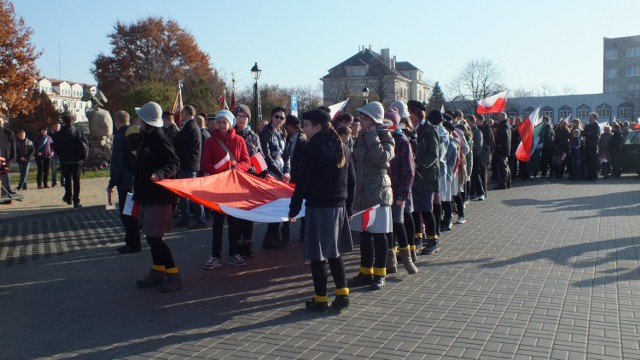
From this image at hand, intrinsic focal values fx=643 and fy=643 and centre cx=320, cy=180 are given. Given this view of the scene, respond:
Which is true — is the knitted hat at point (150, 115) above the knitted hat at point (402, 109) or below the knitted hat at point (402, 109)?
below

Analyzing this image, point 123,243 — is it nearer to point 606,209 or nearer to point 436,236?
point 436,236

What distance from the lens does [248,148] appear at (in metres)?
9.65

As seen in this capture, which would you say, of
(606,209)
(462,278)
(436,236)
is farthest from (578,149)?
Answer: (462,278)

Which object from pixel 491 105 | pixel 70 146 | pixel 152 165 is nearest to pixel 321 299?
pixel 152 165

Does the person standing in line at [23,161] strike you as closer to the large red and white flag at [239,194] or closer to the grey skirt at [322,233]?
the large red and white flag at [239,194]

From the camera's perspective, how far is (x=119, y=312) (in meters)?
6.70

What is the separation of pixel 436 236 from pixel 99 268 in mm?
4856

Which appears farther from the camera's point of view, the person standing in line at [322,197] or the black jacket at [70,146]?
the black jacket at [70,146]

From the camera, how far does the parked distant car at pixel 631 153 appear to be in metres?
23.2

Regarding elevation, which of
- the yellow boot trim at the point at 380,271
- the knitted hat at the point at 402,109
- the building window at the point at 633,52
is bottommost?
the yellow boot trim at the point at 380,271

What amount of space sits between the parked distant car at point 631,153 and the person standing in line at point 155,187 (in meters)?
20.3

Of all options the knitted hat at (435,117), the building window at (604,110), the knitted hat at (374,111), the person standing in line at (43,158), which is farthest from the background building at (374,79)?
the knitted hat at (374,111)

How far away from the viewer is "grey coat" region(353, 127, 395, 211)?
23.7 ft

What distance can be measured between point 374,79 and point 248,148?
263 feet
